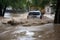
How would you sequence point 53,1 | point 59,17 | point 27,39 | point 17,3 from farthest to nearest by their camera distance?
point 17,3, point 53,1, point 59,17, point 27,39

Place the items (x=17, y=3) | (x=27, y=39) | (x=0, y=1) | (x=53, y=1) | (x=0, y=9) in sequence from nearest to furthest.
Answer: (x=27, y=39) → (x=53, y=1) → (x=0, y=1) → (x=17, y=3) → (x=0, y=9)

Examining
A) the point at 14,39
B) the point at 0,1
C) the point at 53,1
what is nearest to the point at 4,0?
the point at 0,1

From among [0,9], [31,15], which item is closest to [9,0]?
[31,15]

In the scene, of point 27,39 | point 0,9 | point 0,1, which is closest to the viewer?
point 27,39

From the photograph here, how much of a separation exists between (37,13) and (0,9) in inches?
307

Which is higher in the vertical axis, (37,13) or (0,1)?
(0,1)

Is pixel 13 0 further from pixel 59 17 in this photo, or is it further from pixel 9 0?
pixel 59 17

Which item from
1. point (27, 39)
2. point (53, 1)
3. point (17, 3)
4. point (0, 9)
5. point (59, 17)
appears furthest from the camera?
point (0, 9)

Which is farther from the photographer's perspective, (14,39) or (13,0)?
(13,0)

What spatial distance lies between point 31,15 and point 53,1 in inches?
171

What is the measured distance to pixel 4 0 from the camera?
25.5 meters

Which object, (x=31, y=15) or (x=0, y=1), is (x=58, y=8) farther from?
(x=0, y=1)

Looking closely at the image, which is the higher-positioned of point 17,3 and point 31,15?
point 17,3

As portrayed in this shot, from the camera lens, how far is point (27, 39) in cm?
960
